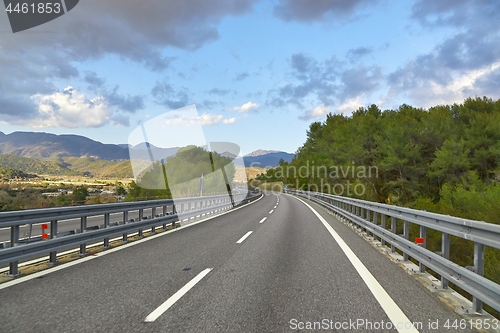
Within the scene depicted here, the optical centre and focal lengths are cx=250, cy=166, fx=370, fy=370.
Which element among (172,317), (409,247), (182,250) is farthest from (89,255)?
(409,247)

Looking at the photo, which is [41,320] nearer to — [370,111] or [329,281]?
[329,281]

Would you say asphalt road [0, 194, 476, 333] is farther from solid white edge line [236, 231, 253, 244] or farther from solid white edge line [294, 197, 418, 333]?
solid white edge line [236, 231, 253, 244]

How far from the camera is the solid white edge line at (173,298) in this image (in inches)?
163

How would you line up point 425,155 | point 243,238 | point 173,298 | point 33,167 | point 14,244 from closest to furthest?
point 173,298, point 14,244, point 243,238, point 425,155, point 33,167

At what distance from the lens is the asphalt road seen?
395 cm

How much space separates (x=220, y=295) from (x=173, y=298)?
24.3 inches

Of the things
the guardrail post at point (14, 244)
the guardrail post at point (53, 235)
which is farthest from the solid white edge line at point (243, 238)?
the guardrail post at point (14, 244)

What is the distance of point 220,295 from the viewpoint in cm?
495

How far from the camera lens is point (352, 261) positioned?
724cm

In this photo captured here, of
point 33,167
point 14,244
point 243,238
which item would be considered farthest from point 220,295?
point 33,167

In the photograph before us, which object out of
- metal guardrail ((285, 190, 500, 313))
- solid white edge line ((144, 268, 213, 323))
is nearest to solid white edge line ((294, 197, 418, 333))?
metal guardrail ((285, 190, 500, 313))

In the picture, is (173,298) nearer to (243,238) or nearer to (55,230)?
(55,230)

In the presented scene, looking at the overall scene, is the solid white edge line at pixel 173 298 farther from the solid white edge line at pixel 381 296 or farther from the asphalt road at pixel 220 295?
the solid white edge line at pixel 381 296

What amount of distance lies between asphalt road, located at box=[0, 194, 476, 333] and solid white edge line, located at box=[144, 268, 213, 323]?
0.01 m
